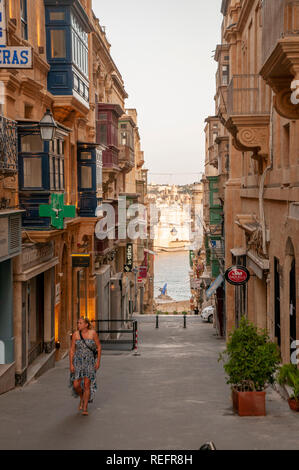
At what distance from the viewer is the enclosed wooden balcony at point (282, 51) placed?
9289 mm

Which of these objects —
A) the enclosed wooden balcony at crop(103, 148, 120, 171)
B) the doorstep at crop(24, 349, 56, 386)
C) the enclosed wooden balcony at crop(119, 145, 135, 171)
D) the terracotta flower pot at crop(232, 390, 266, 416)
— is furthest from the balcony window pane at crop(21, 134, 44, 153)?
the enclosed wooden balcony at crop(119, 145, 135, 171)

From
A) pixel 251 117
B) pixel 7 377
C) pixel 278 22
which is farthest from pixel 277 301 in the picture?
pixel 278 22

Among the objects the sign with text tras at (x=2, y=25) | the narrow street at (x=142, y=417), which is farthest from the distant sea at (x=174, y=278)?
the sign with text tras at (x=2, y=25)

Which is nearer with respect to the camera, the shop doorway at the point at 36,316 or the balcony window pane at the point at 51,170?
the balcony window pane at the point at 51,170

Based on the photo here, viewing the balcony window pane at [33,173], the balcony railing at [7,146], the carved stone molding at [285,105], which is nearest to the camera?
the carved stone molding at [285,105]

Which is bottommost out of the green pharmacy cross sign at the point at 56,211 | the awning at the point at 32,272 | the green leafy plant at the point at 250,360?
the green leafy plant at the point at 250,360

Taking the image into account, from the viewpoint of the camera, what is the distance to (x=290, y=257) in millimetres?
12680

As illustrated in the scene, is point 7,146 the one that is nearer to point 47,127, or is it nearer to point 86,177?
point 47,127

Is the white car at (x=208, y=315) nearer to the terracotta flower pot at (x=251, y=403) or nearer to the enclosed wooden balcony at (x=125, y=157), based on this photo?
the enclosed wooden balcony at (x=125, y=157)

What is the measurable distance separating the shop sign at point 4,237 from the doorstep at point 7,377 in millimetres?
2284

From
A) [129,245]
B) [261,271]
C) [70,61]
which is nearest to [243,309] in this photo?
[261,271]

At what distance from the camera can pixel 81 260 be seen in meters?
23.2
